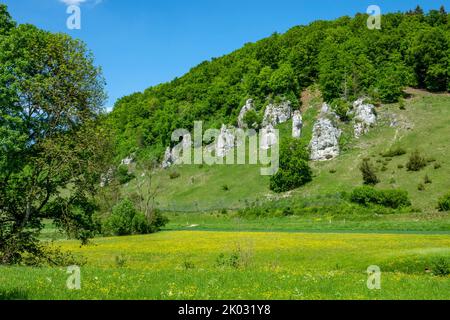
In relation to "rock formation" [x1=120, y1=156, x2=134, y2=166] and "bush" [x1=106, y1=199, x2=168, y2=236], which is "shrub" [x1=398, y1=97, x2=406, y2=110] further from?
"rock formation" [x1=120, y1=156, x2=134, y2=166]

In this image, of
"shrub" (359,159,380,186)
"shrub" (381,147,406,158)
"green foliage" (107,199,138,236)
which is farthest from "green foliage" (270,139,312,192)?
"green foliage" (107,199,138,236)

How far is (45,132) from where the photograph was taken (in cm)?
2797

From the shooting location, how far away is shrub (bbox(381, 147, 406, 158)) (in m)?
121

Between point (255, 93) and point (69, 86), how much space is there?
159 metres

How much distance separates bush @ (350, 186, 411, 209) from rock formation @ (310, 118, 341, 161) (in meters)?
35.7

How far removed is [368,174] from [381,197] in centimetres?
1539

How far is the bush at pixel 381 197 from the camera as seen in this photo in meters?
96.5

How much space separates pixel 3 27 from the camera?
95.7 feet

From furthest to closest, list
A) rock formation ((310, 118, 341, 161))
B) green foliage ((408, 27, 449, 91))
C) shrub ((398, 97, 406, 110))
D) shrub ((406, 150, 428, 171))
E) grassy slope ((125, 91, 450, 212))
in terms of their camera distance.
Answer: green foliage ((408, 27, 449, 91)) < shrub ((398, 97, 406, 110)) < rock formation ((310, 118, 341, 161)) < shrub ((406, 150, 428, 171)) < grassy slope ((125, 91, 450, 212))

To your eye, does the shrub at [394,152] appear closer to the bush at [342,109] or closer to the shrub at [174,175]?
the bush at [342,109]

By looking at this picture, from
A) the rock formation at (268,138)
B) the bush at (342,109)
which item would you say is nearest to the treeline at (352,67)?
the bush at (342,109)

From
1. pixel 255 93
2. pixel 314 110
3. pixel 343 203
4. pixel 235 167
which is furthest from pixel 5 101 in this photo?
pixel 255 93

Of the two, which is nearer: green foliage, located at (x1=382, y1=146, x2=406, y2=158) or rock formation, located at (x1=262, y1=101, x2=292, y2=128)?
green foliage, located at (x1=382, y1=146, x2=406, y2=158)

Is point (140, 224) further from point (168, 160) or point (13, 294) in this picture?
point (168, 160)
